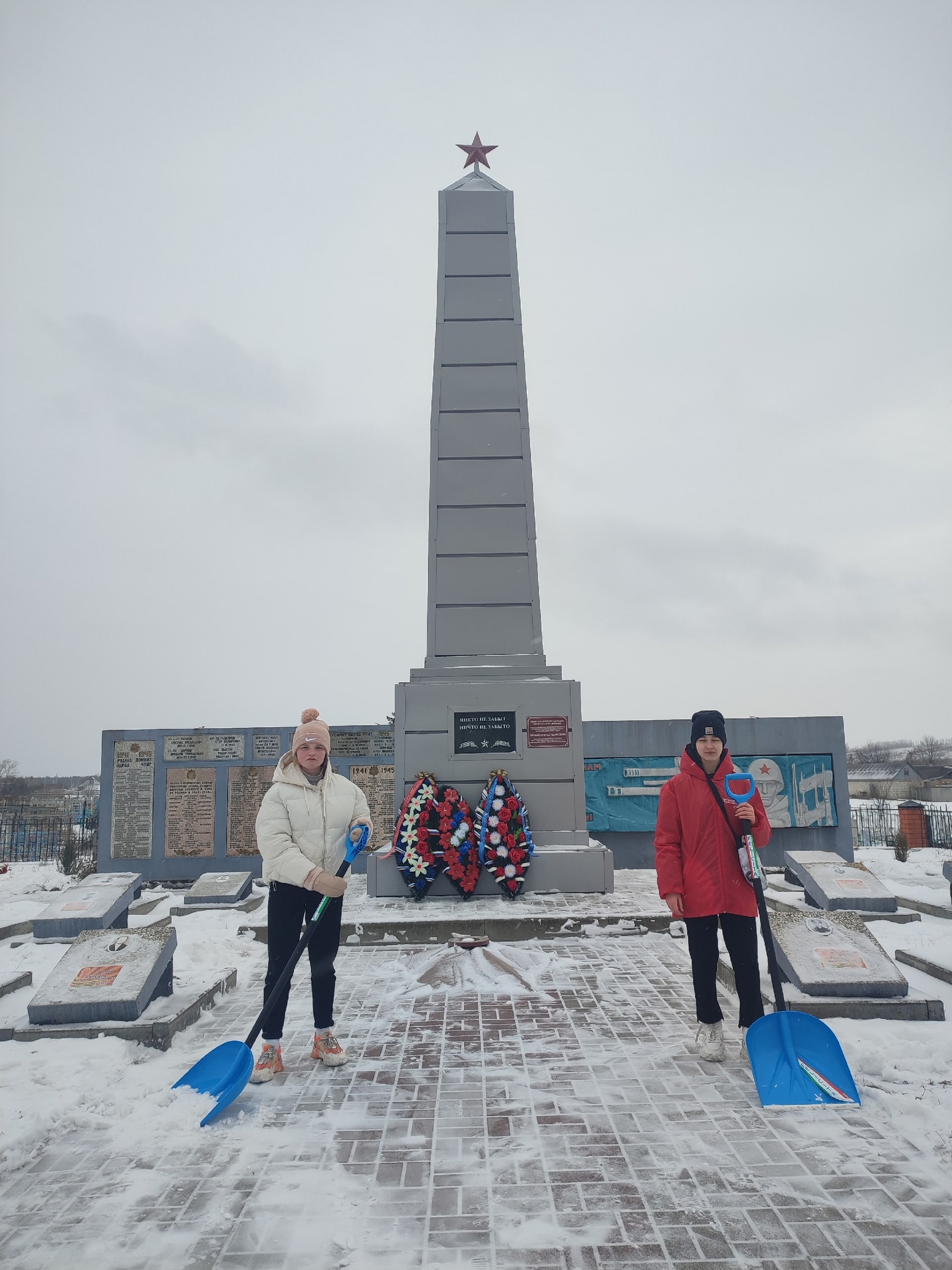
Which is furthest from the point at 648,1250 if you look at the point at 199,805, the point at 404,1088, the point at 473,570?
the point at 199,805

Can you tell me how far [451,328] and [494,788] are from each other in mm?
5852

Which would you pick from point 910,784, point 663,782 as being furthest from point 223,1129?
point 910,784

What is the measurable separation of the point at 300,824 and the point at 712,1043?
7.81 ft

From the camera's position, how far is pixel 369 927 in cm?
637

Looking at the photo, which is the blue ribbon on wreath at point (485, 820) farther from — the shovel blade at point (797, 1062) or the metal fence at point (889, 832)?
the metal fence at point (889, 832)

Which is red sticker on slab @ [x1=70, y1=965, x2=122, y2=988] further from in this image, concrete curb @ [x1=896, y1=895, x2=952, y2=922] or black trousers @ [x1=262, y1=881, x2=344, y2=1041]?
concrete curb @ [x1=896, y1=895, x2=952, y2=922]

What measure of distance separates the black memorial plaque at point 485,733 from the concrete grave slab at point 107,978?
3.85m

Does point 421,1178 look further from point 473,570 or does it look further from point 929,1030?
point 473,570

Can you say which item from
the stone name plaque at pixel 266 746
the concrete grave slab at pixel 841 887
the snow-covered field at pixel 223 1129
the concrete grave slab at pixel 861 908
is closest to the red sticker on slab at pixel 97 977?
the snow-covered field at pixel 223 1129

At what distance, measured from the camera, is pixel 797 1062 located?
337cm

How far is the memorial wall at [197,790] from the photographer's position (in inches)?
441

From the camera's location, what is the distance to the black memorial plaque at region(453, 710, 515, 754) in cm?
826

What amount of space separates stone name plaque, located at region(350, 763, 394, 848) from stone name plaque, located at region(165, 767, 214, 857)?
224 cm

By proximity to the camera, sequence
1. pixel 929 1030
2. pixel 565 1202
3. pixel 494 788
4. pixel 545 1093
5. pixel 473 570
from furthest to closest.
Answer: pixel 473 570, pixel 494 788, pixel 929 1030, pixel 545 1093, pixel 565 1202
